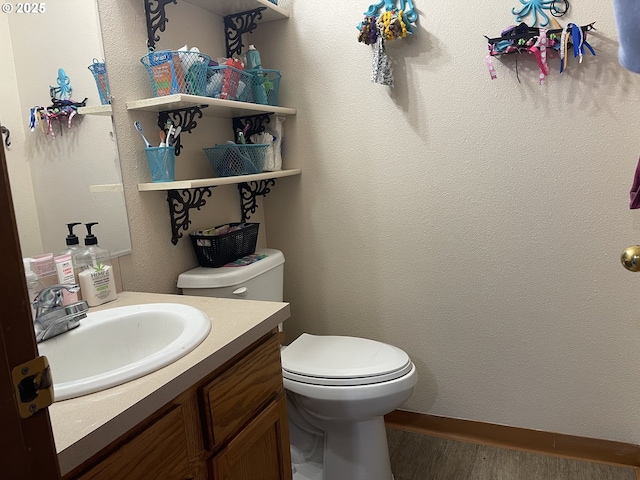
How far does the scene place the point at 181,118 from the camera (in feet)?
5.22

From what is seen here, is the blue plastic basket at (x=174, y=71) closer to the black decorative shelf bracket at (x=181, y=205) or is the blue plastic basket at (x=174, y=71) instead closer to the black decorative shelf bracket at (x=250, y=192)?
the black decorative shelf bracket at (x=181, y=205)

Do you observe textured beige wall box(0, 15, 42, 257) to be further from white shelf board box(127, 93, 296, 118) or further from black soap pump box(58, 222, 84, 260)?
white shelf board box(127, 93, 296, 118)

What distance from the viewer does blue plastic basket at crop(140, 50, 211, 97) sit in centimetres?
141

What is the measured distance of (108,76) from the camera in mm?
1383

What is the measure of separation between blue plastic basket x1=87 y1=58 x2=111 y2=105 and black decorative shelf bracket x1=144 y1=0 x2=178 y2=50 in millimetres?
204

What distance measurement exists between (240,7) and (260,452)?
1.50 meters

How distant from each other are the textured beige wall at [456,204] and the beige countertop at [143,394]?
539 mm

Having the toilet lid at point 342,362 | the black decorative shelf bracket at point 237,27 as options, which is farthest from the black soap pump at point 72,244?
the black decorative shelf bracket at point 237,27

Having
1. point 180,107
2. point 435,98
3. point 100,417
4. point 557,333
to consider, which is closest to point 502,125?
point 435,98

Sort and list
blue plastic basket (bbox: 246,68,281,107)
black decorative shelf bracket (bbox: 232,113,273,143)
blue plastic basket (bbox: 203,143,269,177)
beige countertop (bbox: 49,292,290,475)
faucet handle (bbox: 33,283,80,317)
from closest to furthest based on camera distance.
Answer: beige countertop (bbox: 49,292,290,475) < faucet handle (bbox: 33,283,80,317) < blue plastic basket (bbox: 203,143,269,177) < blue plastic basket (bbox: 246,68,281,107) < black decorative shelf bracket (bbox: 232,113,273,143)

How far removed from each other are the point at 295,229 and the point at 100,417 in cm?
139

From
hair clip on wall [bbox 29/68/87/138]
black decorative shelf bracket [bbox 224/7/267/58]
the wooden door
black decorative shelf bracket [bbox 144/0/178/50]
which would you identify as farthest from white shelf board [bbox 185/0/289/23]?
the wooden door

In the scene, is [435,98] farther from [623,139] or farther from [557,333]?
[557,333]

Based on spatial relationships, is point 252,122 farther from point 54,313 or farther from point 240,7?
point 54,313
